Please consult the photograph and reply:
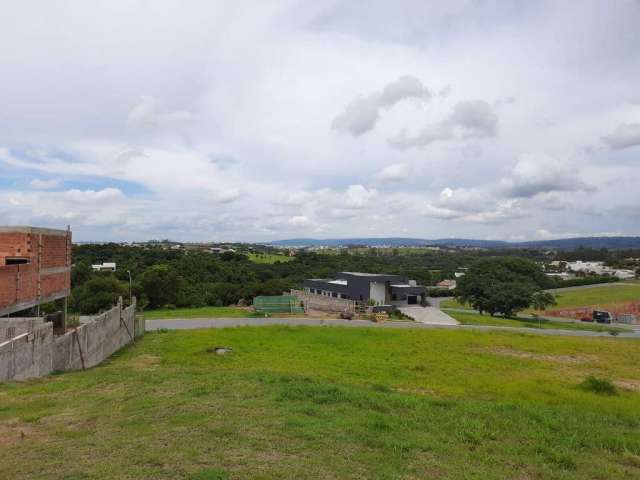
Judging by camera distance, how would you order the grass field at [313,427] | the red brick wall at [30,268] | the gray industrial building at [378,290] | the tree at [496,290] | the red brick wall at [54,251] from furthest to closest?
1. the tree at [496,290]
2. the gray industrial building at [378,290]
3. the red brick wall at [54,251]
4. the red brick wall at [30,268]
5. the grass field at [313,427]

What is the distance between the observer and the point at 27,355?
12453 mm

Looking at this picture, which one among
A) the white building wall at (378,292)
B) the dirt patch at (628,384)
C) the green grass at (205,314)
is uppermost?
the white building wall at (378,292)

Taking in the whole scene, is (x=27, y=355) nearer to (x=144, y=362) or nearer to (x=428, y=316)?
(x=144, y=362)

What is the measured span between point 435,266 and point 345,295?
392 ft

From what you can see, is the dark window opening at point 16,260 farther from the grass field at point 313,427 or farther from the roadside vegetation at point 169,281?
the roadside vegetation at point 169,281

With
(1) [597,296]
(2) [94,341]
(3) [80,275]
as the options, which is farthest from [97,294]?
(1) [597,296]

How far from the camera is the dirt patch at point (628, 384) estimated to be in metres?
16.0

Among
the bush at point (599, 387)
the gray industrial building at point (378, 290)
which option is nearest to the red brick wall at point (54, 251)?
the bush at point (599, 387)

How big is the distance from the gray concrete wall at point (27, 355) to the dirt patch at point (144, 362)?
338 cm

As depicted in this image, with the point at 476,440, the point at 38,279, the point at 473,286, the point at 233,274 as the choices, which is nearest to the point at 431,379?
the point at 476,440

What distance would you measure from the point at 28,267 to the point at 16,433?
34.1 ft

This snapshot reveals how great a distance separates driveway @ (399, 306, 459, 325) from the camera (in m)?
38.7

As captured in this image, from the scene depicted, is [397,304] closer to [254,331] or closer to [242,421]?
[254,331]

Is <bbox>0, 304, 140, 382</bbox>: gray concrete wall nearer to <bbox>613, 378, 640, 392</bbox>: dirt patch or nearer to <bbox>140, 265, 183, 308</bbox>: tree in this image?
<bbox>613, 378, 640, 392</bbox>: dirt patch
